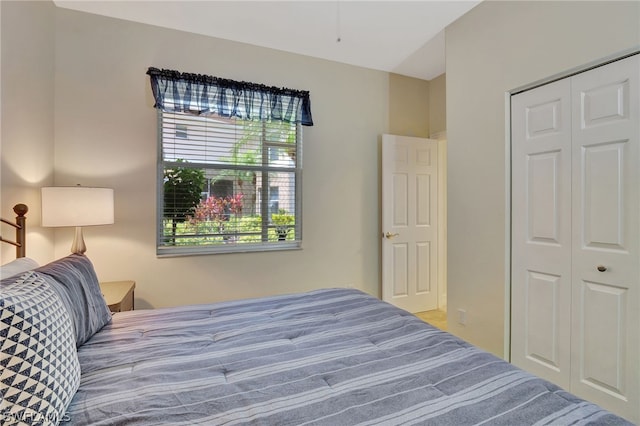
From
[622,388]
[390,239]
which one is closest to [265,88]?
[390,239]

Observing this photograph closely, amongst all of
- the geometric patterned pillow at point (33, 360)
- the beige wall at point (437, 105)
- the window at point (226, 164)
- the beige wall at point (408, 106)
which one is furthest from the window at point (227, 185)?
the geometric patterned pillow at point (33, 360)

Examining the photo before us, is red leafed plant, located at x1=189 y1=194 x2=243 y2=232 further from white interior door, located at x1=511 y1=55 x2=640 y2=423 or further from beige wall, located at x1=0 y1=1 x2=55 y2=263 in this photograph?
white interior door, located at x1=511 y1=55 x2=640 y2=423

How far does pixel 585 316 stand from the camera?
1.84m

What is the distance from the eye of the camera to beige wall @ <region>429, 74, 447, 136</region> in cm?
366

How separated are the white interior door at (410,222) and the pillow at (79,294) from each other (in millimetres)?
2589

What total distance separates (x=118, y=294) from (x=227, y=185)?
4.06 ft

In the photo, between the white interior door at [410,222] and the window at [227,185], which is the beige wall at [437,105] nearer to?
the white interior door at [410,222]

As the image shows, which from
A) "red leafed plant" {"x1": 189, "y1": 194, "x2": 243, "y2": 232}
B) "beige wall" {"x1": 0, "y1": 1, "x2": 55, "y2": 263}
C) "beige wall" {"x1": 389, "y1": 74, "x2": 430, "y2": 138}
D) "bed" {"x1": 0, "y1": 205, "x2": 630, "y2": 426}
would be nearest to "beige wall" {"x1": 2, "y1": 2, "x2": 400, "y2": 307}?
"beige wall" {"x1": 0, "y1": 1, "x2": 55, "y2": 263}

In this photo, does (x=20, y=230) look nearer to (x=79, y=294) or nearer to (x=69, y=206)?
(x=69, y=206)

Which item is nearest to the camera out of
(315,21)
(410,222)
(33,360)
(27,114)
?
(33,360)

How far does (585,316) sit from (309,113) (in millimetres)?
2611

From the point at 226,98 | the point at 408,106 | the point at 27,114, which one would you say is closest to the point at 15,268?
the point at 27,114

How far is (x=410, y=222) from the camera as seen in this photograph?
3527 millimetres

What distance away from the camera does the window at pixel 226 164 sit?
2725 millimetres
